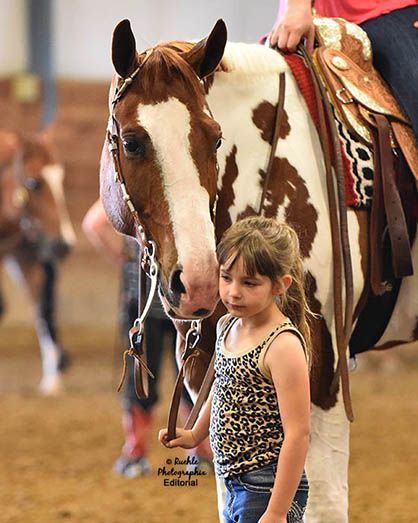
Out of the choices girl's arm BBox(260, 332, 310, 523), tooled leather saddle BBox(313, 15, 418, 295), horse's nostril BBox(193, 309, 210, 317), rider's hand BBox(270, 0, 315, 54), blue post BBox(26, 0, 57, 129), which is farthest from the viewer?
blue post BBox(26, 0, 57, 129)

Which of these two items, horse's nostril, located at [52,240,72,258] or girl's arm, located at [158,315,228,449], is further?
horse's nostril, located at [52,240,72,258]

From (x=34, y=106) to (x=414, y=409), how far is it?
528 cm

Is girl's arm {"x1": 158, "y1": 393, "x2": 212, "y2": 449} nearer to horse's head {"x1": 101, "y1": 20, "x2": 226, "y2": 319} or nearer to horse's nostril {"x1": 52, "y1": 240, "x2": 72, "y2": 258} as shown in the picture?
horse's head {"x1": 101, "y1": 20, "x2": 226, "y2": 319}

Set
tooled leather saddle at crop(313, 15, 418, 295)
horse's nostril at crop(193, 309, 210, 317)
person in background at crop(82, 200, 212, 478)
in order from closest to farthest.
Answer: horse's nostril at crop(193, 309, 210, 317)
tooled leather saddle at crop(313, 15, 418, 295)
person in background at crop(82, 200, 212, 478)

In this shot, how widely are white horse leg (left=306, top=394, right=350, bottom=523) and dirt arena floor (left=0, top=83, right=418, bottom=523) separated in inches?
12.6

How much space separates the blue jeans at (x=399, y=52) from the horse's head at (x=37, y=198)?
4.37 m

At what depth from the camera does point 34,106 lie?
8.78 m

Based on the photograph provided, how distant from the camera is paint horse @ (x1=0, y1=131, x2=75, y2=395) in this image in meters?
6.25

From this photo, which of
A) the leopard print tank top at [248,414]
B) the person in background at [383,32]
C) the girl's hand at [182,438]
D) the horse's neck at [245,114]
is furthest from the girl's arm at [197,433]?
the person in background at [383,32]

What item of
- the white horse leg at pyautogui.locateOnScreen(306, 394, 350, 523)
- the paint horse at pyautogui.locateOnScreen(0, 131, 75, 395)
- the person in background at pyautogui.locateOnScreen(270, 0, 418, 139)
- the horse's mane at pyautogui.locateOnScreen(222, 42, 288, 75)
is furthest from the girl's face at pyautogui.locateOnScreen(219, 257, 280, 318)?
the paint horse at pyautogui.locateOnScreen(0, 131, 75, 395)

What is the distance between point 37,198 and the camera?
630 centimetres

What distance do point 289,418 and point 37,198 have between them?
16.9 ft

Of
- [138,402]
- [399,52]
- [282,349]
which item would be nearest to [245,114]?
[399,52]

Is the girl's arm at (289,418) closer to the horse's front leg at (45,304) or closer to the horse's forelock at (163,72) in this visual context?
the horse's forelock at (163,72)
